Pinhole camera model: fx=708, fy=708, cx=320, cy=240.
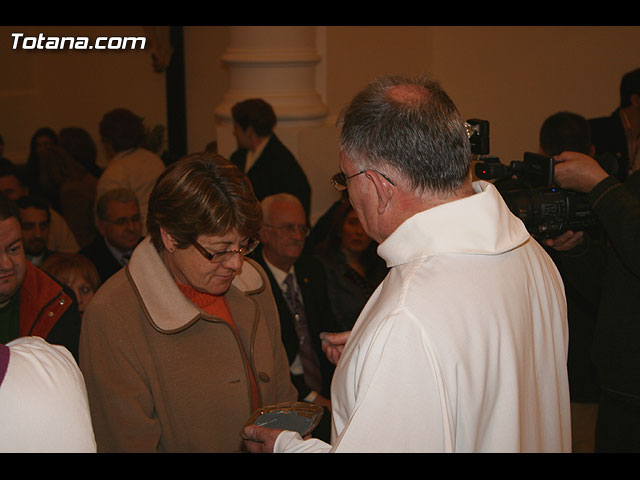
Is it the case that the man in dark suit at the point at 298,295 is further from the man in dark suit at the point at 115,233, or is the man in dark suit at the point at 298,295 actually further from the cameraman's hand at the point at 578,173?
the cameraman's hand at the point at 578,173

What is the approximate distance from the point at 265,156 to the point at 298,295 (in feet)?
5.12

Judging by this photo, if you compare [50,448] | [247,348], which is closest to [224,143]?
[247,348]

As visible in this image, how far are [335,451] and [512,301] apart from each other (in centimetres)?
53

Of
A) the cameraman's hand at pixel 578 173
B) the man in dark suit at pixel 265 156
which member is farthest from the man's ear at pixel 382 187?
the man in dark suit at pixel 265 156

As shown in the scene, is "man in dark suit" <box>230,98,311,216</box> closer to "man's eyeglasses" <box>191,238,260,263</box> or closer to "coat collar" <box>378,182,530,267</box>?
"man's eyeglasses" <box>191,238,260,263</box>

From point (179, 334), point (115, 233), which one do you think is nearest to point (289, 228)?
point (115, 233)

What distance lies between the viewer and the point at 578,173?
2547mm

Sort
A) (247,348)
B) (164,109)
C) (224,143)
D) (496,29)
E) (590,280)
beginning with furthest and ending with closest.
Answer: (164,109) < (496,29) < (224,143) < (590,280) < (247,348)

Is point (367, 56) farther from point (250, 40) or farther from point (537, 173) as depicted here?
point (537, 173)

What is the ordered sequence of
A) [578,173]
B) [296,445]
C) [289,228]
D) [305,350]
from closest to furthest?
[296,445] < [578,173] < [305,350] < [289,228]

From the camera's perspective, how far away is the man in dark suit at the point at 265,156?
480 cm

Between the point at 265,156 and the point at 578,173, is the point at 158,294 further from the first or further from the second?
the point at 265,156

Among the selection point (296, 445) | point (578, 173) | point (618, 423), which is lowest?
point (618, 423)

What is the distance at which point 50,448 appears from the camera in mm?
1258
